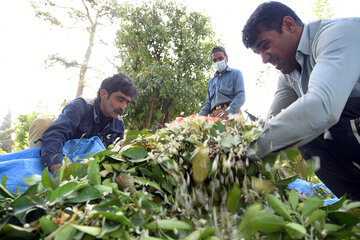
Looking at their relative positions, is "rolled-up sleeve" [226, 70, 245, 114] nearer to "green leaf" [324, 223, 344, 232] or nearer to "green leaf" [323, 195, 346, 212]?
"green leaf" [323, 195, 346, 212]

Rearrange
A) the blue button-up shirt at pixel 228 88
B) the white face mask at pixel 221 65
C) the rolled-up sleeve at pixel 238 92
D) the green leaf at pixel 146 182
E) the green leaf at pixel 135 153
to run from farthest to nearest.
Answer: the white face mask at pixel 221 65 < the blue button-up shirt at pixel 228 88 < the rolled-up sleeve at pixel 238 92 < the green leaf at pixel 135 153 < the green leaf at pixel 146 182

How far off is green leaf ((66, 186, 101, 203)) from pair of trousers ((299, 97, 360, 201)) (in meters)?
1.11

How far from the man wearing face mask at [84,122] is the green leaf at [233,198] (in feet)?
4.38

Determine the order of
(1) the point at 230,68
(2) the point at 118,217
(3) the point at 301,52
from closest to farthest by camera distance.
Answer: (2) the point at 118,217, (3) the point at 301,52, (1) the point at 230,68

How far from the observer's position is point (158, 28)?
7.17 meters

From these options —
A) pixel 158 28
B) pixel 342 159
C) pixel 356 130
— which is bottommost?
pixel 342 159

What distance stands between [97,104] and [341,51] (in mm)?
2154

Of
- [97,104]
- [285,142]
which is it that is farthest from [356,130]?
[97,104]

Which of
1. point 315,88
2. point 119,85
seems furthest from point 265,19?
point 119,85

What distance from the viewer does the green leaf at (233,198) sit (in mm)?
997

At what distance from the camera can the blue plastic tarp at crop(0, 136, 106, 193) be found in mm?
1741

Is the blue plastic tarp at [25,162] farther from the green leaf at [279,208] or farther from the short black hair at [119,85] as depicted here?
the green leaf at [279,208]

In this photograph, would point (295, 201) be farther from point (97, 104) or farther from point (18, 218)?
point (97, 104)

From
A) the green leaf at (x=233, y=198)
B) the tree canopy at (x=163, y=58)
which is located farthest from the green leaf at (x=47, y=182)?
the tree canopy at (x=163, y=58)
